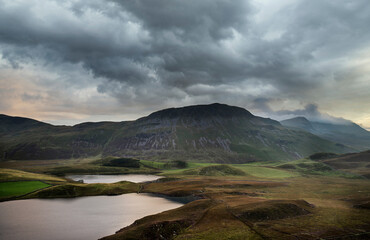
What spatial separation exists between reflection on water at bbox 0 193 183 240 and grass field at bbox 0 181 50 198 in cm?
1380

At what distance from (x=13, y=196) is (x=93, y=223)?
6024 centimetres

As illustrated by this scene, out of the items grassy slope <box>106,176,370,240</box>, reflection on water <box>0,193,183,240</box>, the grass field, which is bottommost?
reflection on water <box>0,193,183,240</box>

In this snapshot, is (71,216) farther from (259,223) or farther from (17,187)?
(17,187)

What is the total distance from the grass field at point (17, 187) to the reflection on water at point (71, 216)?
13.8 meters

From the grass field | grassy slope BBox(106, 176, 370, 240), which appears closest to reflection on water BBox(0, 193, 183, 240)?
grassy slope BBox(106, 176, 370, 240)

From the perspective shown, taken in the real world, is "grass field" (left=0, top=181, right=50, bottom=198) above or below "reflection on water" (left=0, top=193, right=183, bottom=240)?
above

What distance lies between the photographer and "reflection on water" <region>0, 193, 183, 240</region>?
2339 inches

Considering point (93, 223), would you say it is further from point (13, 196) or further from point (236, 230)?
point (13, 196)

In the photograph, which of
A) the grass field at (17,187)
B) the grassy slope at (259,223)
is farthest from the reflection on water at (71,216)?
the grass field at (17,187)

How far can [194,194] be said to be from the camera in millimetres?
117875

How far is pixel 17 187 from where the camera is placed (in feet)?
383

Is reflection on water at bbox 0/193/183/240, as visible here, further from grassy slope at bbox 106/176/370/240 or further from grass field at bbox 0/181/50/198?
grass field at bbox 0/181/50/198

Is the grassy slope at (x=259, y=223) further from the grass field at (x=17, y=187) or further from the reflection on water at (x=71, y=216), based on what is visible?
the grass field at (x=17, y=187)

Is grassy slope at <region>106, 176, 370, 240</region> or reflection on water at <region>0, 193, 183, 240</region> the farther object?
reflection on water at <region>0, 193, 183, 240</region>
